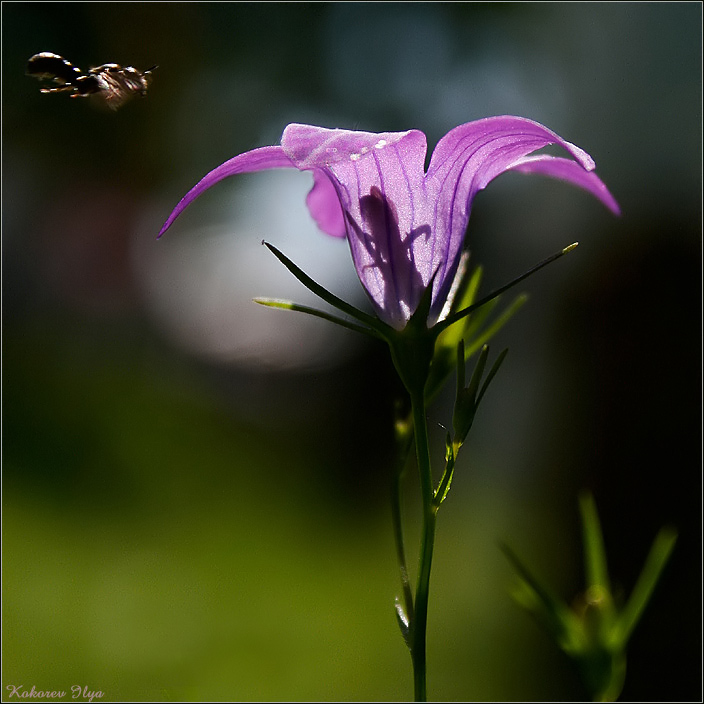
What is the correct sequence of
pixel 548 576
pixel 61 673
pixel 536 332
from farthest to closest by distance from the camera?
pixel 536 332
pixel 548 576
pixel 61 673

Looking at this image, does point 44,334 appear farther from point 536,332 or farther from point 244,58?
point 244,58

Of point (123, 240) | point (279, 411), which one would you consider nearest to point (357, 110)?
point (123, 240)

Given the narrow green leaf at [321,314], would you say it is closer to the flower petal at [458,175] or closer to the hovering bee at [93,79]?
the flower petal at [458,175]

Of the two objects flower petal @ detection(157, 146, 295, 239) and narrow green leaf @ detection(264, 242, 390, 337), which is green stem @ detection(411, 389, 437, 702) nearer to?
narrow green leaf @ detection(264, 242, 390, 337)

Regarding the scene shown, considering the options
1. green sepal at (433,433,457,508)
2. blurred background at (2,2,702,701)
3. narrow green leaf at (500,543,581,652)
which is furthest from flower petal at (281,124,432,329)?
blurred background at (2,2,702,701)

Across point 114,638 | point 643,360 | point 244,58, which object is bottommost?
point 114,638

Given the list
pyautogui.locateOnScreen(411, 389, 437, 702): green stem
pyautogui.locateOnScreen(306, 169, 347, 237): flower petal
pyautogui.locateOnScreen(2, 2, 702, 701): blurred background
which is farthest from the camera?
pyautogui.locateOnScreen(2, 2, 702, 701): blurred background

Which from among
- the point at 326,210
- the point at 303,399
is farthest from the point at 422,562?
the point at 303,399

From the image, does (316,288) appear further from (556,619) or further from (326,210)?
(556,619)
